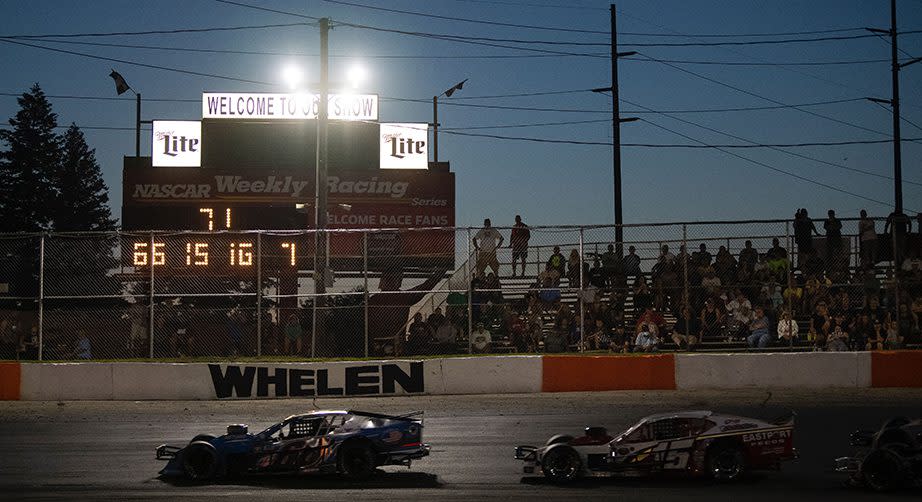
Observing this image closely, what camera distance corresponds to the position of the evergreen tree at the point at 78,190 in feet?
257

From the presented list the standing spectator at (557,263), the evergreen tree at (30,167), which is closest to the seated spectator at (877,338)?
the standing spectator at (557,263)

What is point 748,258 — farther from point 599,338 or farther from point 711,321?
point 599,338

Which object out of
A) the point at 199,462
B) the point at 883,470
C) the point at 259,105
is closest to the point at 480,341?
the point at 199,462

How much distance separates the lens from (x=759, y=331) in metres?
22.0

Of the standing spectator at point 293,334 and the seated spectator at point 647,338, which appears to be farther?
the standing spectator at point 293,334

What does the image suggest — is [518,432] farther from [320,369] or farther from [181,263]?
[181,263]

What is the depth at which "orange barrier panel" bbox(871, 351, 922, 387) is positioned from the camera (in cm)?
2133

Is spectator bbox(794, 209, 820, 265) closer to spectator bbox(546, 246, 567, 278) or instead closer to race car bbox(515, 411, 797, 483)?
spectator bbox(546, 246, 567, 278)

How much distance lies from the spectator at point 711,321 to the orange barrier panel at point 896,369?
303 centimetres

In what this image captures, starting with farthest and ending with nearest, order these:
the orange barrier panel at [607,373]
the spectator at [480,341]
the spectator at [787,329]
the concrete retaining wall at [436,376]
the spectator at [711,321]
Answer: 1. the spectator at [480,341]
2. the spectator at [711,321]
3. the orange barrier panel at [607,373]
4. the spectator at [787,329]
5. the concrete retaining wall at [436,376]

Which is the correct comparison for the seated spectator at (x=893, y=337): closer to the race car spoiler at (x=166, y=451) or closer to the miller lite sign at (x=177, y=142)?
the race car spoiler at (x=166, y=451)

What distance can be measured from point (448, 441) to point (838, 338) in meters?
9.66

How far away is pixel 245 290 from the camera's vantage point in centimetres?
2425

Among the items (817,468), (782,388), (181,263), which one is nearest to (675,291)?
(782,388)
